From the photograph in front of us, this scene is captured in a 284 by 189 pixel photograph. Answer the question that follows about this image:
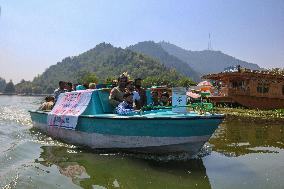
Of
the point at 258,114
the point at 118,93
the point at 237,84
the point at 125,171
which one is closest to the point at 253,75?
the point at 237,84

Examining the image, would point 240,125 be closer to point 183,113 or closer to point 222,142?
point 222,142

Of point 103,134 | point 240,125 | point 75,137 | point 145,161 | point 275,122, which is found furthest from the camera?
point 275,122

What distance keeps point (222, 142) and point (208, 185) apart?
6808mm

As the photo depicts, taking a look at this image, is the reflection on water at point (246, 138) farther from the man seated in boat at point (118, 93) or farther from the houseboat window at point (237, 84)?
the houseboat window at point (237, 84)

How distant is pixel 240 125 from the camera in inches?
870

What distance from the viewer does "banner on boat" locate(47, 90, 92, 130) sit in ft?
43.7

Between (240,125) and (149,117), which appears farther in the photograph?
(240,125)

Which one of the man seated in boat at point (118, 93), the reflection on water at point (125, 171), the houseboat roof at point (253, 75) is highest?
the houseboat roof at point (253, 75)

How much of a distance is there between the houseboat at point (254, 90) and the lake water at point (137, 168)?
24312 millimetres

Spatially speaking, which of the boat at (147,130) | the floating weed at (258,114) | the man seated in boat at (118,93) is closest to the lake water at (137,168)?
the boat at (147,130)

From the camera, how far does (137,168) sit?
403 inches

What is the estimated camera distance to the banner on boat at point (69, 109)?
43.7 feet

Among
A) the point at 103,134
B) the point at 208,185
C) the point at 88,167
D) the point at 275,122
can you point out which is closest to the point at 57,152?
the point at 103,134

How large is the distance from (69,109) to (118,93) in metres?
2.72
